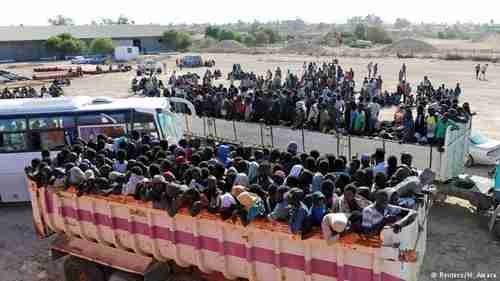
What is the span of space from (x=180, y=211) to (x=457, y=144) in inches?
262

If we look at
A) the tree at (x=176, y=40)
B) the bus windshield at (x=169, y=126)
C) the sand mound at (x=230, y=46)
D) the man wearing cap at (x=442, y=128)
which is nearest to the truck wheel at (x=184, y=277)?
the bus windshield at (x=169, y=126)

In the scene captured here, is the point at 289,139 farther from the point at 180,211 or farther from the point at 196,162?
the point at 180,211

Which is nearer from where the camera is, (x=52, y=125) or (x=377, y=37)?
(x=52, y=125)

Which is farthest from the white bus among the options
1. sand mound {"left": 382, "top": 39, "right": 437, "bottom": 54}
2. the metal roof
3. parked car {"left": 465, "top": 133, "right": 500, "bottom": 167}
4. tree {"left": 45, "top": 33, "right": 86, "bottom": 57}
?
the metal roof

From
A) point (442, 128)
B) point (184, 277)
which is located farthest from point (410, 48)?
point (184, 277)

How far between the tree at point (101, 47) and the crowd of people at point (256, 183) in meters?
61.2

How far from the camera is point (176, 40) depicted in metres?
77.7

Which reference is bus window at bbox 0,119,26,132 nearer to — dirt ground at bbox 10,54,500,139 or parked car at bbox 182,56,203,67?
dirt ground at bbox 10,54,500,139

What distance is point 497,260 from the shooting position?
337 inches

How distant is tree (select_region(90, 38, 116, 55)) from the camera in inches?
2648

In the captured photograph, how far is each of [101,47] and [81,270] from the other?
208 ft

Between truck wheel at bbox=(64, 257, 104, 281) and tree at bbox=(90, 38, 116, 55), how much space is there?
205 ft

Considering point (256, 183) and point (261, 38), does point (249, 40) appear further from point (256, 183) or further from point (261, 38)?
point (256, 183)

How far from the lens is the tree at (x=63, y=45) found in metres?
66.0
